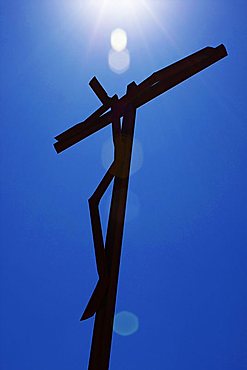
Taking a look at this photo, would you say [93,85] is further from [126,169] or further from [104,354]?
[104,354]

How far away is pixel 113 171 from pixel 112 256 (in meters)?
0.64

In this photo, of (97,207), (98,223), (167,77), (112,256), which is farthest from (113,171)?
(167,77)

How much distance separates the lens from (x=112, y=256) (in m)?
2.73

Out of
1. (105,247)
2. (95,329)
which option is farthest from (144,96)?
(95,329)

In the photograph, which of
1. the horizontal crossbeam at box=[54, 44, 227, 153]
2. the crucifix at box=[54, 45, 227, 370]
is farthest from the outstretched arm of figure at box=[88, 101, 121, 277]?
the horizontal crossbeam at box=[54, 44, 227, 153]

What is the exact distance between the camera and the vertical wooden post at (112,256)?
256cm

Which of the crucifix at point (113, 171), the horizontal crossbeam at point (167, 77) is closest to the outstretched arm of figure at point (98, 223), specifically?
the crucifix at point (113, 171)

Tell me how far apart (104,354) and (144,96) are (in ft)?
6.55

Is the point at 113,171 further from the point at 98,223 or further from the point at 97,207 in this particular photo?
the point at 98,223

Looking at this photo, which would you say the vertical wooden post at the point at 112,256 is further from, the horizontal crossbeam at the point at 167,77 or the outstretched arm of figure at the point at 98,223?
the horizontal crossbeam at the point at 167,77

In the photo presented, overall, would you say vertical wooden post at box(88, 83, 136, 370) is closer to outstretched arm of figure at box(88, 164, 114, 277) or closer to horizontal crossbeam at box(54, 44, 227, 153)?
outstretched arm of figure at box(88, 164, 114, 277)

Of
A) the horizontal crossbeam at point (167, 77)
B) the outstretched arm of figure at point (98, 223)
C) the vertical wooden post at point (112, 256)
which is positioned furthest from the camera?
the horizontal crossbeam at point (167, 77)

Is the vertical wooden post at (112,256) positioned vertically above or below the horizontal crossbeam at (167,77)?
below

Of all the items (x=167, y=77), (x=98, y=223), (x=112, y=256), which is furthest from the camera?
(x=167, y=77)
